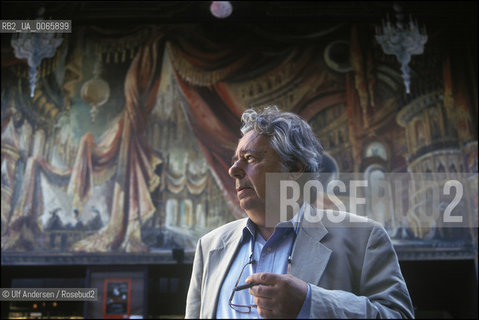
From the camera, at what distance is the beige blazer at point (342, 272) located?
4.10ft

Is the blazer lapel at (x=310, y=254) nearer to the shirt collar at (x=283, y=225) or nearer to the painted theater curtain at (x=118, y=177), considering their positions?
the shirt collar at (x=283, y=225)

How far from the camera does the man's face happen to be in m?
1.65

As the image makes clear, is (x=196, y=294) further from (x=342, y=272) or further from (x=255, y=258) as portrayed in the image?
(x=342, y=272)

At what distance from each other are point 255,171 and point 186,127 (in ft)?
24.6

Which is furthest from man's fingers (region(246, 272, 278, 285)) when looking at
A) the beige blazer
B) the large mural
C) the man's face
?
the large mural

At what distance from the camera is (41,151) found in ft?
29.2

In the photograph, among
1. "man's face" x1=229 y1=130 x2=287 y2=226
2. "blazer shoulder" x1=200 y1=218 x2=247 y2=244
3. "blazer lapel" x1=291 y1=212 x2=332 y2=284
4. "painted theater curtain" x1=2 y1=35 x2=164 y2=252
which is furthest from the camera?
"painted theater curtain" x1=2 y1=35 x2=164 y2=252

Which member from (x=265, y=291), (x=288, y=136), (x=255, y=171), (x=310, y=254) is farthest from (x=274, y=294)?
(x=288, y=136)

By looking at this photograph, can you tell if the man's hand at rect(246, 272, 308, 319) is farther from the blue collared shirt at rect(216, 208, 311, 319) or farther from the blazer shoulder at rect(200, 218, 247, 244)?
A: the blazer shoulder at rect(200, 218, 247, 244)

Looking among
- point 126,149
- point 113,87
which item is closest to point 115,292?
point 126,149

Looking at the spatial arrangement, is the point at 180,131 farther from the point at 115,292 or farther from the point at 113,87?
the point at 115,292

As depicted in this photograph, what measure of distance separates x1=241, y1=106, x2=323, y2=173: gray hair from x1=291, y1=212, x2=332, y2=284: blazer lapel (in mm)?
264

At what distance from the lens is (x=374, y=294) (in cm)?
135

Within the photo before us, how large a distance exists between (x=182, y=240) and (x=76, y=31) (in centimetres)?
496
